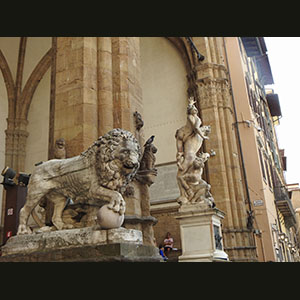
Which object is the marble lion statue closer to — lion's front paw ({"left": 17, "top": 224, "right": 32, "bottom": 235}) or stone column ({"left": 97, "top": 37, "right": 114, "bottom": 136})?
lion's front paw ({"left": 17, "top": 224, "right": 32, "bottom": 235})

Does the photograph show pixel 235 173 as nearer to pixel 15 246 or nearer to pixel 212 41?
pixel 212 41

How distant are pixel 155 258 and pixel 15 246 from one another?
57.4 inches

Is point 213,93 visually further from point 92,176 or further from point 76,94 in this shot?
point 92,176

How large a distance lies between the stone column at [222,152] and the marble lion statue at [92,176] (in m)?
8.10

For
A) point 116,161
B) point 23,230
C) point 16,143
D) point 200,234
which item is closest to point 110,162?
point 116,161

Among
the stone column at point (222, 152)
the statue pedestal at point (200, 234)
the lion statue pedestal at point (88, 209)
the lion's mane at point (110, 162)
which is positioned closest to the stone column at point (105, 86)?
the lion statue pedestal at point (88, 209)

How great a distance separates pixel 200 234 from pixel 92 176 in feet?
12.9

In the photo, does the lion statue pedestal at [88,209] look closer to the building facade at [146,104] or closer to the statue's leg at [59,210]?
A: the statue's leg at [59,210]

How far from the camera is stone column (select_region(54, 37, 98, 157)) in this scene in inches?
222

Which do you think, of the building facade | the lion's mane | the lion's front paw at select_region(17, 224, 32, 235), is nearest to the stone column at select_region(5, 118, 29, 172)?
the building facade

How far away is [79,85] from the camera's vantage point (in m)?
5.93

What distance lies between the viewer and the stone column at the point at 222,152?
11.5 m

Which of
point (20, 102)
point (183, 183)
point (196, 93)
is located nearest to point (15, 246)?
point (183, 183)
